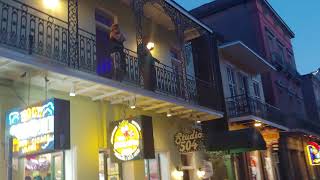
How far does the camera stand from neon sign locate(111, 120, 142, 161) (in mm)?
8262

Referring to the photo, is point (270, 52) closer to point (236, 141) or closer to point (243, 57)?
point (243, 57)

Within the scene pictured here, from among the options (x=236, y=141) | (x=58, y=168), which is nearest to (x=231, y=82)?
(x=236, y=141)

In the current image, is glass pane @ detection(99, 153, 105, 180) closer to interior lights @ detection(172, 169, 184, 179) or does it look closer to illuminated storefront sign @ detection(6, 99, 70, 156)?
interior lights @ detection(172, 169, 184, 179)

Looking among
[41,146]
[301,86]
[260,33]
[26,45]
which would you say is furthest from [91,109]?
[301,86]

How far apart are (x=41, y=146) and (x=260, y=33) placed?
1561cm

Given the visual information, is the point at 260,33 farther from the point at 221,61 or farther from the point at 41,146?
the point at 41,146

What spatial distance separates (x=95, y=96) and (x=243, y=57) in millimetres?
8750

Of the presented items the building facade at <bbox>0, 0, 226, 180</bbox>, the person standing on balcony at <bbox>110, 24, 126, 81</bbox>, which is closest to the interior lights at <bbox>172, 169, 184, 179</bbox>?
the building facade at <bbox>0, 0, 226, 180</bbox>

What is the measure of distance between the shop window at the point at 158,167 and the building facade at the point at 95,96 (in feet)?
0.09

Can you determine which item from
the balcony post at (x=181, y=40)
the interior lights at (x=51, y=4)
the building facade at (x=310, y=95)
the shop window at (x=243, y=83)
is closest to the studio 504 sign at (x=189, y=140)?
the balcony post at (x=181, y=40)

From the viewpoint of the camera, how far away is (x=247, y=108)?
14445 mm

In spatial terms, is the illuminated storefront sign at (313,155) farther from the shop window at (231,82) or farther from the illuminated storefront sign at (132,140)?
the illuminated storefront sign at (132,140)

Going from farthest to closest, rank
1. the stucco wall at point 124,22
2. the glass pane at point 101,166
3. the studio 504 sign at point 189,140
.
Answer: the studio 504 sign at point 189,140 < the glass pane at point 101,166 < the stucco wall at point 124,22

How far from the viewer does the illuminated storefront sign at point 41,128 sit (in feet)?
19.4
